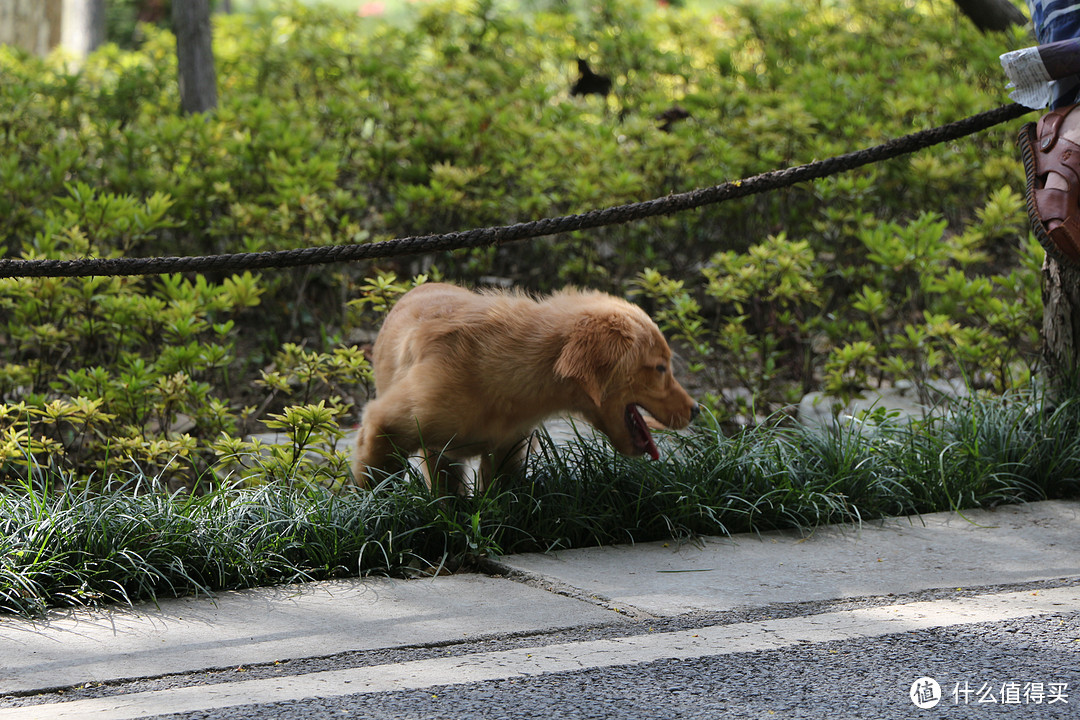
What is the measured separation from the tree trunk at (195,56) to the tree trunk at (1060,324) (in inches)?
225

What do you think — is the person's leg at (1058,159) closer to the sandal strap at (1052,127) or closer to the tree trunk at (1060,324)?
the sandal strap at (1052,127)

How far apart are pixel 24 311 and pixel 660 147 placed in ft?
12.9

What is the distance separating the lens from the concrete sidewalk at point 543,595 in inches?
121

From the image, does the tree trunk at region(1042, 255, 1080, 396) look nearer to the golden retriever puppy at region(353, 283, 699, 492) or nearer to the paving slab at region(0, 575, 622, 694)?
the golden retriever puppy at region(353, 283, 699, 492)

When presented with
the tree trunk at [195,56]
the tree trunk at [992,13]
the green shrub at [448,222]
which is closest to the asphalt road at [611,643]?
the green shrub at [448,222]

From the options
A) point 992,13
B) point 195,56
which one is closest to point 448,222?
point 195,56

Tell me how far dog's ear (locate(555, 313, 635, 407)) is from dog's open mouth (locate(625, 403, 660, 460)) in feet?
0.93

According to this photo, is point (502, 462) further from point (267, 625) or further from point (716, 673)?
point (716, 673)

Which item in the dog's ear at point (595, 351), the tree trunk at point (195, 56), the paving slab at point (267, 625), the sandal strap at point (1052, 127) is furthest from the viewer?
the tree trunk at point (195, 56)

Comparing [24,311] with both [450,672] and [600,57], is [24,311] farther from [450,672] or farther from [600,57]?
[600,57]

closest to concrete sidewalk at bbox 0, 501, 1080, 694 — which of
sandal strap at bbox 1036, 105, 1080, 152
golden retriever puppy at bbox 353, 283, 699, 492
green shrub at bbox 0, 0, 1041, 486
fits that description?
golden retriever puppy at bbox 353, 283, 699, 492

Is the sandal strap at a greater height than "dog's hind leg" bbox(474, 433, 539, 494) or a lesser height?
greater

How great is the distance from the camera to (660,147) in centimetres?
723

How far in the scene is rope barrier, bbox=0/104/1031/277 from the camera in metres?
3.73
